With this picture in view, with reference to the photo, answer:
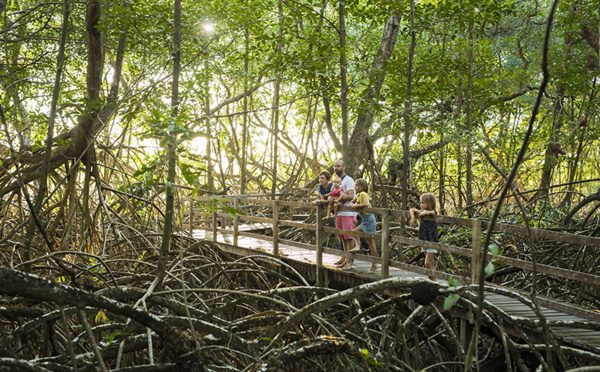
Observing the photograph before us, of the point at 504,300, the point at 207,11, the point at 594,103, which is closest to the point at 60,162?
the point at 207,11

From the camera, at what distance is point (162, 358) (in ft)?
7.04

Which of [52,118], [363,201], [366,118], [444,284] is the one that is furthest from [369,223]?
[52,118]

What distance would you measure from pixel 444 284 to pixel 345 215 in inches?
65.3

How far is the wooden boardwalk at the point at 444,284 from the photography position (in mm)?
3604

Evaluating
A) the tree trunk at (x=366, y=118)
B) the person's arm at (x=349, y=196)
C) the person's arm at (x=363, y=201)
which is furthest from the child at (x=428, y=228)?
the tree trunk at (x=366, y=118)

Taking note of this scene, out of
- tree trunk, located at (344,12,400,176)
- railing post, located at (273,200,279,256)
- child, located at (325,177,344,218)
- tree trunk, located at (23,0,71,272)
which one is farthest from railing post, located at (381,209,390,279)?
tree trunk, located at (23,0,71,272)

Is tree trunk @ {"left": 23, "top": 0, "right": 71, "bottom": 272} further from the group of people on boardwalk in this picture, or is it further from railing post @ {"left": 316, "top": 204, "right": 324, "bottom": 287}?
railing post @ {"left": 316, "top": 204, "right": 324, "bottom": 287}

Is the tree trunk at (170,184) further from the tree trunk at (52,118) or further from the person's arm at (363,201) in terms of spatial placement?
the person's arm at (363,201)

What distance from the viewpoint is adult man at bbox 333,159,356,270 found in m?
5.96

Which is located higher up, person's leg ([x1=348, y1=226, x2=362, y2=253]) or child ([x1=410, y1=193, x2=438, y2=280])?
child ([x1=410, y1=193, x2=438, y2=280])

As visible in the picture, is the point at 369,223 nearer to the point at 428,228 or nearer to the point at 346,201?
the point at 346,201

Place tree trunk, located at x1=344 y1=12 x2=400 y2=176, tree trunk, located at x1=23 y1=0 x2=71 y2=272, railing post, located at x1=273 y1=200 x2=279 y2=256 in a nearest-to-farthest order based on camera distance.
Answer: tree trunk, located at x1=23 y1=0 x2=71 y2=272 → railing post, located at x1=273 y1=200 x2=279 y2=256 → tree trunk, located at x1=344 y1=12 x2=400 y2=176

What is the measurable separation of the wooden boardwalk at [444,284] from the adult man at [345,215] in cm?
13

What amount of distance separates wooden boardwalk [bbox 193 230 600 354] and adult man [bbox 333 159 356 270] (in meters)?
0.13
